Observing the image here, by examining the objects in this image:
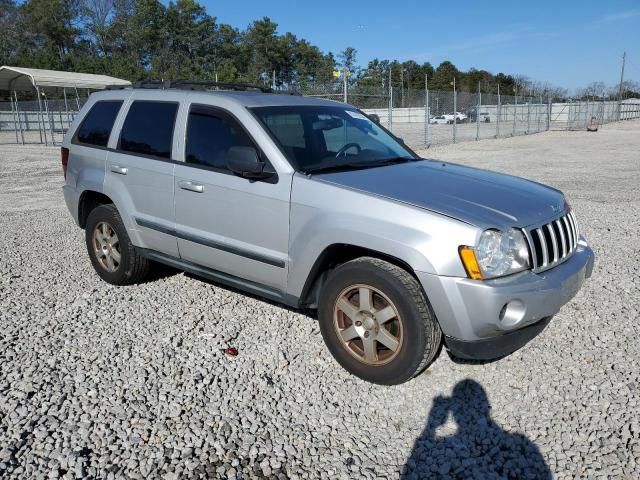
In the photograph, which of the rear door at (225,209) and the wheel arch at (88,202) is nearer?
the rear door at (225,209)

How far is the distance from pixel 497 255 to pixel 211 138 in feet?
7.74

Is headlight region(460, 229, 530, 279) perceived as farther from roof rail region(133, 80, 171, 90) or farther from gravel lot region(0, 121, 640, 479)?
roof rail region(133, 80, 171, 90)

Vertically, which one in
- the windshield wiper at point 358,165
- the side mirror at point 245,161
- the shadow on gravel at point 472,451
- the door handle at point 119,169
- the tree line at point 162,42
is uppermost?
the tree line at point 162,42

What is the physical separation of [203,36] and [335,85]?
55803mm

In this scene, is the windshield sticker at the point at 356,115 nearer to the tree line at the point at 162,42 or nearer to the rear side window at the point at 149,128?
the rear side window at the point at 149,128

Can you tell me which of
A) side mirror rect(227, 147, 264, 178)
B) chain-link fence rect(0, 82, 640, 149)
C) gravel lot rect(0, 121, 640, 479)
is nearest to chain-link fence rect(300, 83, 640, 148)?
chain-link fence rect(0, 82, 640, 149)

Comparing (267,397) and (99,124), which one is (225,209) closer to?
(267,397)

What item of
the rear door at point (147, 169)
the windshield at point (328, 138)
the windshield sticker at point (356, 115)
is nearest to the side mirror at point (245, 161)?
the windshield at point (328, 138)

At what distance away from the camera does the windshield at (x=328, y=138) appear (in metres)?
3.97

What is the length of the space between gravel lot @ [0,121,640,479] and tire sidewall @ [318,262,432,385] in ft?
0.39

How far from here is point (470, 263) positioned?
299 cm

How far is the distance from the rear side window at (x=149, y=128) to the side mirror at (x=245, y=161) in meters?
0.98

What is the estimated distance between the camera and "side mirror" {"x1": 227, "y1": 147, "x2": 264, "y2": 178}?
3682 mm

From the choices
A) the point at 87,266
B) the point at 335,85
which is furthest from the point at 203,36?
the point at 87,266
